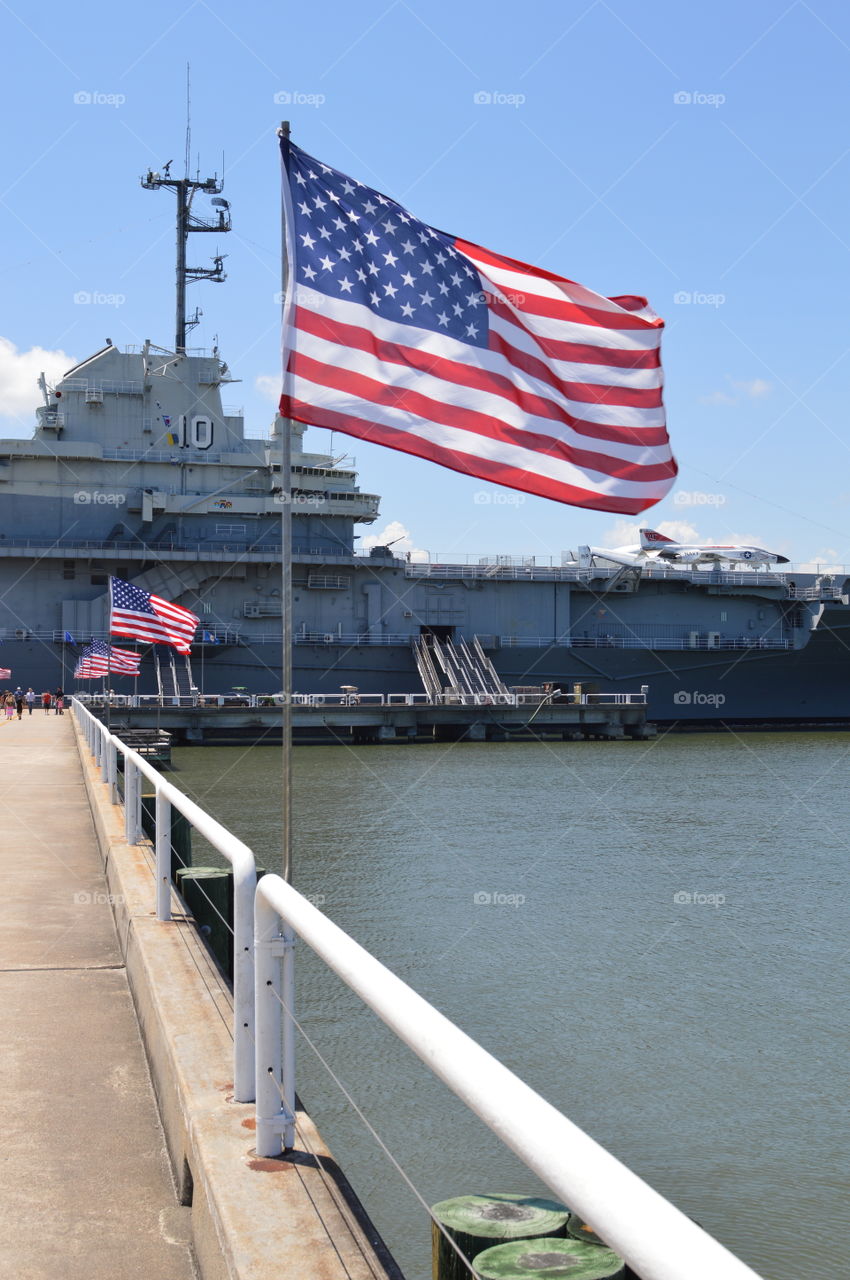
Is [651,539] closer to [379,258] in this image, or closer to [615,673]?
[615,673]

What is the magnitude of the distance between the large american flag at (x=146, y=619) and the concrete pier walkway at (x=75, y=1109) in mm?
17832

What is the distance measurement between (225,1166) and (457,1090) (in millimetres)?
1601

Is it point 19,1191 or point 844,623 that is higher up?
point 844,623

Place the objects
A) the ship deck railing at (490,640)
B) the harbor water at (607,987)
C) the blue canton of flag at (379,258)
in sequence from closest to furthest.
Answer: the blue canton of flag at (379,258) < the harbor water at (607,987) < the ship deck railing at (490,640)

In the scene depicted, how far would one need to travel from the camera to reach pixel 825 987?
12.2 m

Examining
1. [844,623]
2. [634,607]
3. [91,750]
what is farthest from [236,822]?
[844,623]

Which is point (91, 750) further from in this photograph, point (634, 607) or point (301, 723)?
point (634, 607)

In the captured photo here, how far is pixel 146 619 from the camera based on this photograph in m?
27.2

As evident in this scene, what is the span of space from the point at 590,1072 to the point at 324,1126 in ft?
7.66

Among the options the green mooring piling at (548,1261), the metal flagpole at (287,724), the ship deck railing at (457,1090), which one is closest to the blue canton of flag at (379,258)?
the metal flagpole at (287,724)

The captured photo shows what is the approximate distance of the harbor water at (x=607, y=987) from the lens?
7.73 meters

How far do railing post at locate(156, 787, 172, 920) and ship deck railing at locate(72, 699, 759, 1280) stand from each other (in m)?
2.00

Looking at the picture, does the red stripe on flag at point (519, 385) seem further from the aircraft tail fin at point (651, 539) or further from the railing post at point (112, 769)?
the aircraft tail fin at point (651, 539)

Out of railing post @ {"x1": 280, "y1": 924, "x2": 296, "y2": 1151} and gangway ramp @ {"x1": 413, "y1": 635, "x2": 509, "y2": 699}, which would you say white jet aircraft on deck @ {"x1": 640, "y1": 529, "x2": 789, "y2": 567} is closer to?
gangway ramp @ {"x1": 413, "y1": 635, "x2": 509, "y2": 699}
